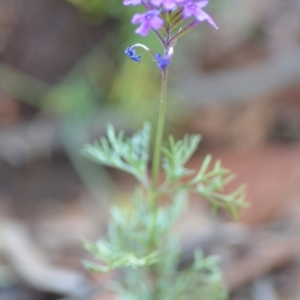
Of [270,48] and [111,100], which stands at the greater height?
[270,48]

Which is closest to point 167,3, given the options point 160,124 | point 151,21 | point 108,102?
point 151,21

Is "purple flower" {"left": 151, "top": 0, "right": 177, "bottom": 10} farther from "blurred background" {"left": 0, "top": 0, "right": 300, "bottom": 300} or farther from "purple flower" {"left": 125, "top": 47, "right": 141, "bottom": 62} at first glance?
"blurred background" {"left": 0, "top": 0, "right": 300, "bottom": 300}

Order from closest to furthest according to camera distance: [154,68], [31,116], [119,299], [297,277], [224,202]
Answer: [224,202] < [119,299] < [297,277] < [154,68] < [31,116]

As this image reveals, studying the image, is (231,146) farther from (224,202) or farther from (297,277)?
(224,202)

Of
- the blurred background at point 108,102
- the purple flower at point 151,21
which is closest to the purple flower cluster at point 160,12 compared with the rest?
the purple flower at point 151,21

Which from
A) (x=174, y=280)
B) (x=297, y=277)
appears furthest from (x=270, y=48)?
(x=174, y=280)

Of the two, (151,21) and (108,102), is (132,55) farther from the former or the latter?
(108,102)

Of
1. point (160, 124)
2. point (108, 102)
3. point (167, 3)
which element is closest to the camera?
point (167, 3)

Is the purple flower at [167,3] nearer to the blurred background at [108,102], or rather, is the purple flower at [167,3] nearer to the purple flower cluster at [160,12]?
the purple flower cluster at [160,12]
